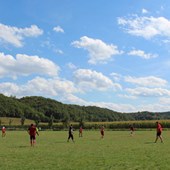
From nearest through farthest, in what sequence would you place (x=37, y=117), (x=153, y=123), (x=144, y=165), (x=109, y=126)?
1. (x=144, y=165)
2. (x=153, y=123)
3. (x=109, y=126)
4. (x=37, y=117)

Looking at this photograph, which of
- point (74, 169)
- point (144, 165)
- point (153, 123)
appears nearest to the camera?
point (74, 169)

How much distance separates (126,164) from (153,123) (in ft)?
298

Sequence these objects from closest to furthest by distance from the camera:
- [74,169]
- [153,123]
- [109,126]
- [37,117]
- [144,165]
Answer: [74,169] → [144,165] → [153,123] → [109,126] → [37,117]

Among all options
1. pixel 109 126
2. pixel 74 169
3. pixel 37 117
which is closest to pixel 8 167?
pixel 74 169

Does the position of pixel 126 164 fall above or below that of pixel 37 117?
below

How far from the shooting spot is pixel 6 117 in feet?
634

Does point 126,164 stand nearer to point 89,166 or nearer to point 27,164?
point 89,166

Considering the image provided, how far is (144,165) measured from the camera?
56.1 ft

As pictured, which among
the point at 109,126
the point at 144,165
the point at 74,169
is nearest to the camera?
the point at 74,169

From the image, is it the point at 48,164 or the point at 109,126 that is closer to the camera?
the point at 48,164

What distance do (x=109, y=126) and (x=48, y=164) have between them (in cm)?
9923

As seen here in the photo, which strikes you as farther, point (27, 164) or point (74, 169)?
point (27, 164)

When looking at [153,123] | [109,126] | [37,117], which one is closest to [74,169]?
[153,123]

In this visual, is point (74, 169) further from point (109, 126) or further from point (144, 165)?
point (109, 126)
